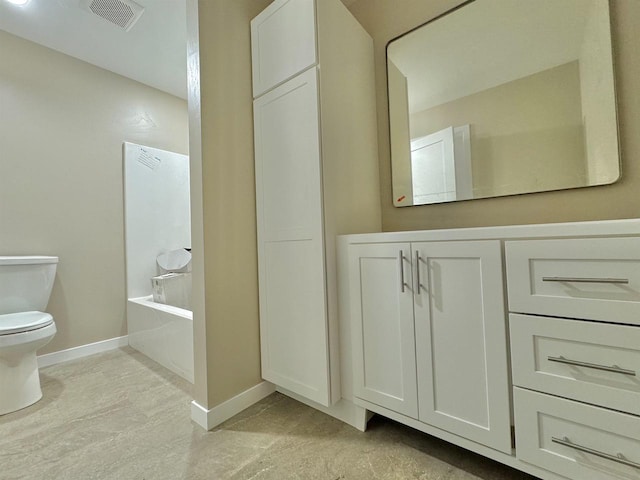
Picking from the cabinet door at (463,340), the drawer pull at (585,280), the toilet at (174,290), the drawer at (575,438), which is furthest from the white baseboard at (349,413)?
the toilet at (174,290)

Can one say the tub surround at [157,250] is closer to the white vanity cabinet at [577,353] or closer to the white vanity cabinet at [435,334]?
the white vanity cabinet at [435,334]

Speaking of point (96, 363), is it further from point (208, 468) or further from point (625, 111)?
point (625, 111)

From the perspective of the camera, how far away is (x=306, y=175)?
1.29 meters

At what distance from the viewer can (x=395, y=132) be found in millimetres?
1613

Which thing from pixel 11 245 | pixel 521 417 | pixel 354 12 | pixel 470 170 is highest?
pixel 354 12

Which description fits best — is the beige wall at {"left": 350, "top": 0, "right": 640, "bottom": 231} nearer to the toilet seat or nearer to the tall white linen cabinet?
the tall white linen cabinet

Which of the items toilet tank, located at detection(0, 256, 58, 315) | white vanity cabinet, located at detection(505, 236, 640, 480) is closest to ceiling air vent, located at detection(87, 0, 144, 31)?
toilet tank, located at detection(0, 256, 58, 315)

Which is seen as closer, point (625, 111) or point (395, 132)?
point (625, 111)

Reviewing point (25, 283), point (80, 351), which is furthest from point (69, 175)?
point (80, 351)

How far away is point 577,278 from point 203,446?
1.43m

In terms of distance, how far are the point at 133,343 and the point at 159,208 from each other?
4.00 feet

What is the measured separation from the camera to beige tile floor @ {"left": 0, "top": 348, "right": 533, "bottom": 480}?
101 cm

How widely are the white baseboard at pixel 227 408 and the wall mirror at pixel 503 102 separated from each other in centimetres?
128

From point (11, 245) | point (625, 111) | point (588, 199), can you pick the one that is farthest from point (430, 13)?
point (11, 245)
